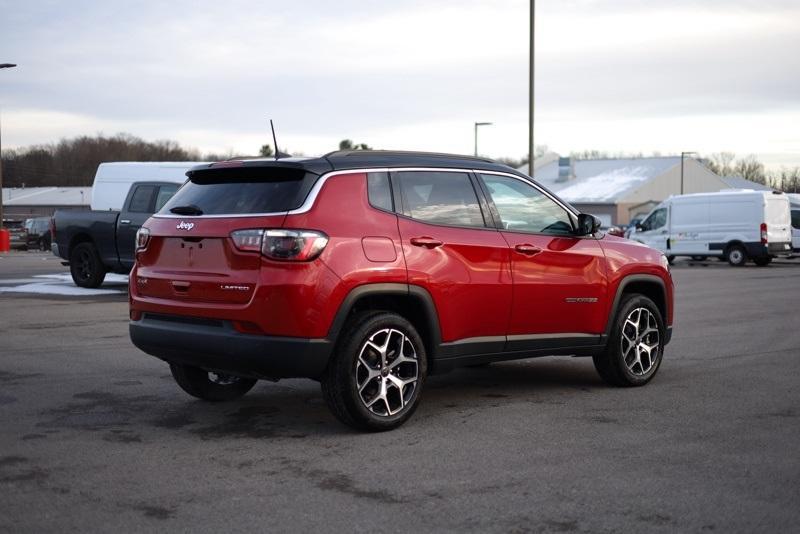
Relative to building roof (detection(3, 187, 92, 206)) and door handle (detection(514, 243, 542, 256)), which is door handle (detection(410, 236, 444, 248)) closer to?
door handle (detection(514, 243, 542, 256))

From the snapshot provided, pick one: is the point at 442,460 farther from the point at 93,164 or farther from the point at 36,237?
the point at 93,164

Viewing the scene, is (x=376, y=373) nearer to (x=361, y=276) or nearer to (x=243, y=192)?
(x=361, y=276)

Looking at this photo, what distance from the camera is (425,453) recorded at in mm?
6008

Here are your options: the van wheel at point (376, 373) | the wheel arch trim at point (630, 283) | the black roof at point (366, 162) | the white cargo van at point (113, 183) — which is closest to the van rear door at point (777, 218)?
the white cargo van at point (113, 183)

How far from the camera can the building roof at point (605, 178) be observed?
74312 mm

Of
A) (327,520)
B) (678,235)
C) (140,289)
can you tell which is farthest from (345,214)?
(678,235)

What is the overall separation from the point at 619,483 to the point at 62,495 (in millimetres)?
2814

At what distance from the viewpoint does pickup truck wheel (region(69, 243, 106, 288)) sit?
17.9 m

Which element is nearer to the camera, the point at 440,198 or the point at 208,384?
the point at 440,198

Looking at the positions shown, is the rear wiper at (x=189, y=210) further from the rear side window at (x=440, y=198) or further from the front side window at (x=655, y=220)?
the front side window at (x=655, y=220)

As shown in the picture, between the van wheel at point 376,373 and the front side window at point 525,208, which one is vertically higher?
the front side window at point 525,208

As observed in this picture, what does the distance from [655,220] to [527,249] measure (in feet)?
90.2

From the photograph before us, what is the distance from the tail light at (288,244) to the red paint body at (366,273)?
0.04 metres

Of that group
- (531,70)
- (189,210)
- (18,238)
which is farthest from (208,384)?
(18,238)
